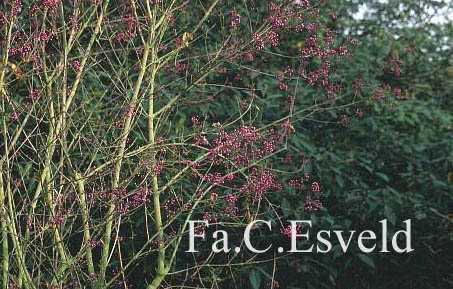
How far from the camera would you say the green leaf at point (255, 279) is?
189 inches

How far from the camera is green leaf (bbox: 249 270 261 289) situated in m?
4.80

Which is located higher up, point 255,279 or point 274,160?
point 274,160

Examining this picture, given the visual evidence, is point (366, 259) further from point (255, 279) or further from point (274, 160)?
point (274, 160)

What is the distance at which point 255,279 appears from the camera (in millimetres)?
4836

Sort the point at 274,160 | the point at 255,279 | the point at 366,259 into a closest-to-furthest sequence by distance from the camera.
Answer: the point at 255,279 < the point at 366,259 < the point at 274,160

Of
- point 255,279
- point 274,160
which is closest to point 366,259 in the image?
point 255,279

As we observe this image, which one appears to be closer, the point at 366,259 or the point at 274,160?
the point at 366,259

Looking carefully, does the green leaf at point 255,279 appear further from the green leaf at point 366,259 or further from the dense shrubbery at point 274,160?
the green leaf at point 366,259

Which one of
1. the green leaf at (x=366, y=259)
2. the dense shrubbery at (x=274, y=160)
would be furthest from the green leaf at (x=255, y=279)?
the green leaf at (x=366, y=259)

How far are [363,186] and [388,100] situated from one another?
79cm

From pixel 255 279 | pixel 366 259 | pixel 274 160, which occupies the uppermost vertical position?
pixel 274 160

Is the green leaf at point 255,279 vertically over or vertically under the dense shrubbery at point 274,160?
under

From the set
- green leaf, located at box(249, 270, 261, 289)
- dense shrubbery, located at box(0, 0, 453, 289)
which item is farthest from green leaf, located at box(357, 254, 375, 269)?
green leaf, located at box(249, 270, 261, 289)

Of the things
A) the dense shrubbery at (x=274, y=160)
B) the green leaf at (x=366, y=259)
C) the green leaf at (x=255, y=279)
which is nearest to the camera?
the dense shrubbery at (x=274, y=160)
